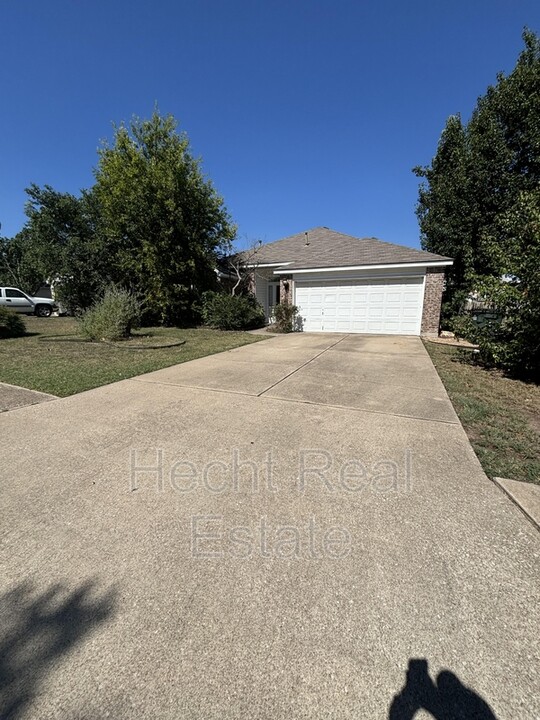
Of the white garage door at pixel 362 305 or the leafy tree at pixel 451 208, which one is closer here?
the white garage door at pixel 362 305

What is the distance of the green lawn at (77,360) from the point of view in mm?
5523

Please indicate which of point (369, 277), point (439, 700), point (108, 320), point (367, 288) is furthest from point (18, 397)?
point (369, 277)

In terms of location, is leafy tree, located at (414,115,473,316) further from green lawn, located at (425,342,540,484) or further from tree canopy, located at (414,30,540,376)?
green lawn, located at (425,342,540,484)

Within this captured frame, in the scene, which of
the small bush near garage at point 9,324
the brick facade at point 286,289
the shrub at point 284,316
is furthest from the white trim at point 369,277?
the small bush near garage at point 9,324

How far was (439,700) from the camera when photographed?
1235mm

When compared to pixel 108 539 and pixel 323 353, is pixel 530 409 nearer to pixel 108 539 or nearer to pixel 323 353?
pixel 323 353

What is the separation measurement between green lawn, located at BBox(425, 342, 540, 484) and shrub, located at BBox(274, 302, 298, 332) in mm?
7455

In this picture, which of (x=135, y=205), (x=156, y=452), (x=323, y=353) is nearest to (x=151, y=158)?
(x=135, y=205)

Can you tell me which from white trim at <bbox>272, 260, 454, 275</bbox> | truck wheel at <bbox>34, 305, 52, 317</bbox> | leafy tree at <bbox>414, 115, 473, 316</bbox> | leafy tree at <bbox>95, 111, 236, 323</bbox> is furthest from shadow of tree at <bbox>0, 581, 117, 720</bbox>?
truck wheel at <bbox>34, 305, 52, 317</bbox>

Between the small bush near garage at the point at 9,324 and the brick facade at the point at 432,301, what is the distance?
15.1 metres

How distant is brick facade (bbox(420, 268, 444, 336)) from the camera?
40.1ft

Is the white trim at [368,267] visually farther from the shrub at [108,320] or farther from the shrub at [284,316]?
the shrub at [108,320]

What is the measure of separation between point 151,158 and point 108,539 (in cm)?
1878

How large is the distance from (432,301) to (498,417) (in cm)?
935
